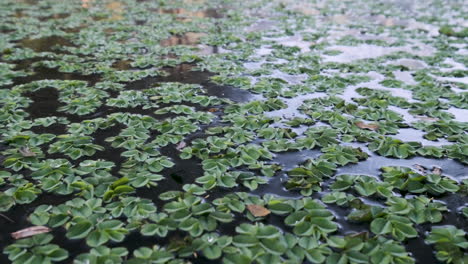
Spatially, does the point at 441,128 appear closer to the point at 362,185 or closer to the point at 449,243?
the point at 362,185

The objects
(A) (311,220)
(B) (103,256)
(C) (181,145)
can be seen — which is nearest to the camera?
(B) (103,256)

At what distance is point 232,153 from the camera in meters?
2.49

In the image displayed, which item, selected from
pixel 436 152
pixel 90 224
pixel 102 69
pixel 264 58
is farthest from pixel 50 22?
pixel 436 152

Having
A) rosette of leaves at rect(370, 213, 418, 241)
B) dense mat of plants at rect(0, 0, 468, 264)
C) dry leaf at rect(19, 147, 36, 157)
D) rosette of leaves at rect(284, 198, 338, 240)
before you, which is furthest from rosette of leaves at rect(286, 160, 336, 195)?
dry leaf at rect(19, 147, 36, 157)

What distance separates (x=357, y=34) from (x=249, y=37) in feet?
6.20

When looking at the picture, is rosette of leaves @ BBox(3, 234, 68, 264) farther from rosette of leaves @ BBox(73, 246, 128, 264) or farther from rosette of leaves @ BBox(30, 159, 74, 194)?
rosette of leaves @ BBox(30, 159, 74, 194)

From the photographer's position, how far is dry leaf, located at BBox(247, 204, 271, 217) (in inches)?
76.7

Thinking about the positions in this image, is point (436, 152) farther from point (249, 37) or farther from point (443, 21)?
point (443, 21)

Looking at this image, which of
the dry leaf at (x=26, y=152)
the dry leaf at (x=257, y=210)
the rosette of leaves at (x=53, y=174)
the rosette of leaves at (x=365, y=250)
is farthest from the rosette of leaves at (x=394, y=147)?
the dry leaf at (x=26, y=152)

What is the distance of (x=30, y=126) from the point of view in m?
2.90

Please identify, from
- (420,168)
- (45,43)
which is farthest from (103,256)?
(45,43)

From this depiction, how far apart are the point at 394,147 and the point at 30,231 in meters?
2.19

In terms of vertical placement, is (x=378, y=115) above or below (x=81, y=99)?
above

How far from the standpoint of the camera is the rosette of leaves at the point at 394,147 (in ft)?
8.41
